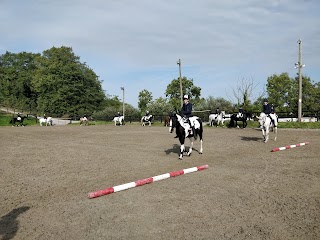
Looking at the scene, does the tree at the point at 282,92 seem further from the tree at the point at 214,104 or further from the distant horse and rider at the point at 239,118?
the distant horse and rider at the point at 239,118

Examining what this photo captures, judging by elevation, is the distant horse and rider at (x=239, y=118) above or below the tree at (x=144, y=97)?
below

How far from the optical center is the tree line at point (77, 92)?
58.3 meters

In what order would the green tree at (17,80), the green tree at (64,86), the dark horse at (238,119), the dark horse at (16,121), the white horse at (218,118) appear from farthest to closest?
the green tree at (17,80) → the green tree at (64,86) → the dark horse at (16,121) → the white horse at (218,118) → the dark horse at (238,119)

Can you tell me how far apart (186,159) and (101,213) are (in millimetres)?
6561

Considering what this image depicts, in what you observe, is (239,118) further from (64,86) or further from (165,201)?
(64,86)

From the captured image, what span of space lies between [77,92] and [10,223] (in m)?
59.4

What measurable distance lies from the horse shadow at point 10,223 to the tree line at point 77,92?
46439 millimetres

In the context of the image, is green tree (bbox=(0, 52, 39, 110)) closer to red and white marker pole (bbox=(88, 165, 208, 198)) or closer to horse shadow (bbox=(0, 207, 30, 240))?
red and white marker pole (bbox=(88, 165, 208, 198))

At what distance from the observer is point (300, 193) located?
6.57 metres

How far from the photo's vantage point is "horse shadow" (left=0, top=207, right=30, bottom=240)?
181 inches

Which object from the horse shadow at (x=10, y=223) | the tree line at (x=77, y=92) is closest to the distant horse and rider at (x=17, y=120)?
the tree line at (x=77, y=92)

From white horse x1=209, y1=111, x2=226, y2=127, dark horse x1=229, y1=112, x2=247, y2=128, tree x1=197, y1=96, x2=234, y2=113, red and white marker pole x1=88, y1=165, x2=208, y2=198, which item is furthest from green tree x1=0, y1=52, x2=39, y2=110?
red and white marker pole x1=88, y1=165, x2=208, y2=198

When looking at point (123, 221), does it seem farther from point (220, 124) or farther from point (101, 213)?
point (220, 124)

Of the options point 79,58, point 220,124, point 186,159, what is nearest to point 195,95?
point 79,58
